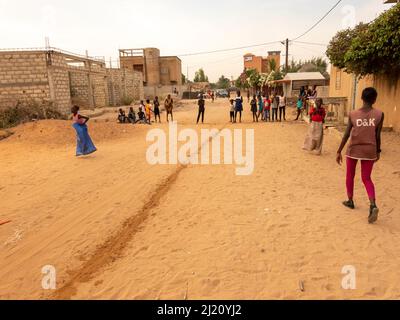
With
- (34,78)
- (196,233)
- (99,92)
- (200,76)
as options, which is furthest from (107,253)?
(200,76)

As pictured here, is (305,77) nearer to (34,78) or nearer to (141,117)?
(141,117)

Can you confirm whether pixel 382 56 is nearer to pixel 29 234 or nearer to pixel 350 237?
pixel 350 237

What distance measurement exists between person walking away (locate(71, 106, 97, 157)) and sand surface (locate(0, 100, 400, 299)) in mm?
1323

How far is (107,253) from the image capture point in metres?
3.69

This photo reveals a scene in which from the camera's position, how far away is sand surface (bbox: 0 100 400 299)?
118 inches

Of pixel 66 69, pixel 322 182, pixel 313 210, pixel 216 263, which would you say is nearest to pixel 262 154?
pixel 322 182

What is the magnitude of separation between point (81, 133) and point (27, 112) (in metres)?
9.28

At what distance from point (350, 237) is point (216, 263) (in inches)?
67.0

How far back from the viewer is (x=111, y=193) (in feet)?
19.1

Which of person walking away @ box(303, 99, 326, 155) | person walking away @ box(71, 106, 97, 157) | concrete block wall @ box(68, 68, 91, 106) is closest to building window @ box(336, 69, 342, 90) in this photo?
person walking away @ box(303, 99, 326, 155)

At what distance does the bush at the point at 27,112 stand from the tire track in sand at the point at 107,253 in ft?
43.2

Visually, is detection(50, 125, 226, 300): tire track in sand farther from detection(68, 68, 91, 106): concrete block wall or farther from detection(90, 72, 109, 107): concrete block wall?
detection(90, 72, 109, 107): concrete block wall

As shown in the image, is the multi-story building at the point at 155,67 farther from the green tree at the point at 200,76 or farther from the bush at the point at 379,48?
the green tree at the point at 200,76

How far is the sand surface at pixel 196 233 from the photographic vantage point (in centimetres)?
300
